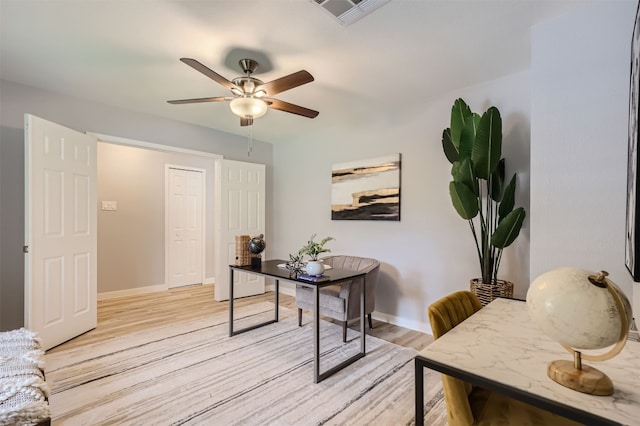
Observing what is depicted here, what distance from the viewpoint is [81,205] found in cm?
310

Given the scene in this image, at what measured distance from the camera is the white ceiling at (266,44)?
1837 mm

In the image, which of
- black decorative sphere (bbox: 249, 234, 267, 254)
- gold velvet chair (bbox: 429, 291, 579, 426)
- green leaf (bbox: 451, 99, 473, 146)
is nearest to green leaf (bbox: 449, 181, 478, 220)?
green leaf (bbox: 451, 99, 473, 146)

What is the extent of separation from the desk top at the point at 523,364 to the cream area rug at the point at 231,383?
984mm

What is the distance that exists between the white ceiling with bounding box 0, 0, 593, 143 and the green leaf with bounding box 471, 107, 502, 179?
521 mm

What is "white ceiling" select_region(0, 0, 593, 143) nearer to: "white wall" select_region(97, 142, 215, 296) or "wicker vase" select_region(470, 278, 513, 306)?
"white wall" select_region(97, 142, 215, 296)

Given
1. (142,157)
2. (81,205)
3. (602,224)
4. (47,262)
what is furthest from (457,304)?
(142,157)

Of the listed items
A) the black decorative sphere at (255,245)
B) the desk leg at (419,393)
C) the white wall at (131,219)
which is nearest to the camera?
the desk leg at (419,393)

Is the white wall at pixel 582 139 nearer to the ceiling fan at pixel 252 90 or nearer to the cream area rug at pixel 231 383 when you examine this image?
the cream area rug at pixel 231 383

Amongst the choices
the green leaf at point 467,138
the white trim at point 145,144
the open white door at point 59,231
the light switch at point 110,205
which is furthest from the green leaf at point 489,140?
the light switch at point 110,205

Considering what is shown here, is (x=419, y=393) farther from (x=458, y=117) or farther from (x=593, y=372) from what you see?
(x=458, y=117)

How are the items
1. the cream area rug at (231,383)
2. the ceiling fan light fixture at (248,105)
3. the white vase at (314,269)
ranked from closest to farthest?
the cream area rug at (231,383) → the ceiling fan light fixture at (248,105) → the white vase at (314,269)

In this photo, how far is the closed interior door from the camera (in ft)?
17.0

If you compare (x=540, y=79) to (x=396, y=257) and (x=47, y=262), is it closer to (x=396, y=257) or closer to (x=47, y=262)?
(x=396, y=257)

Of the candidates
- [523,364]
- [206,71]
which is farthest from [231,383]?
[206,71]
